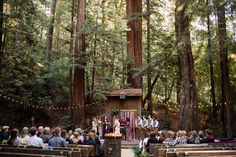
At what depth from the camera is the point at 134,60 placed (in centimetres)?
2389

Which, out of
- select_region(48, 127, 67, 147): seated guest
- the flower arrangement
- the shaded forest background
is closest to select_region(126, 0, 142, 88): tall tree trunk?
the shaded forest background

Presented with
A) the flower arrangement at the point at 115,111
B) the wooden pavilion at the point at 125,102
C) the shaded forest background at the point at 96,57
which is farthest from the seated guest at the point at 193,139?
the flower arrangement at the point at 115,111

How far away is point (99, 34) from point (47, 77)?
16.2 ft

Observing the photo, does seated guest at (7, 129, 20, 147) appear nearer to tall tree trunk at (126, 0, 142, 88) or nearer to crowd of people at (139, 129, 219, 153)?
crowd of people at (139, 129, 219, 153)

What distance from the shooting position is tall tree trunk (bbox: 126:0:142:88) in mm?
23750

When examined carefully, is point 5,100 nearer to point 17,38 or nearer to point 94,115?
point 17,38

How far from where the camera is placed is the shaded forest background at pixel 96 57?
1548 centimetres

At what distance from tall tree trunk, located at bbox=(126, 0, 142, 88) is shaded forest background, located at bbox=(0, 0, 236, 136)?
1.84 ft

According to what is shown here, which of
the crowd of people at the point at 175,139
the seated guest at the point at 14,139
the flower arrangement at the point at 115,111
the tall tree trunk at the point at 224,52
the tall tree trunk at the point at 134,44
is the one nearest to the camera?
the seated guest at the point at 14,139

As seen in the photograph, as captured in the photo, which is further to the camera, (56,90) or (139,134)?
(56,90)

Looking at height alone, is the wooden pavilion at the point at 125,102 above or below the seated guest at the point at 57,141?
above

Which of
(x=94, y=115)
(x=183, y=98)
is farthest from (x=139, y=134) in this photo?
(x=94, y=115)

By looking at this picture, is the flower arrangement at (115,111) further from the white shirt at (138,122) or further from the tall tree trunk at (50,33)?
the tall tree trunk at (50,33)

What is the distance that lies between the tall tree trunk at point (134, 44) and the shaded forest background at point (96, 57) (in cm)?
56
